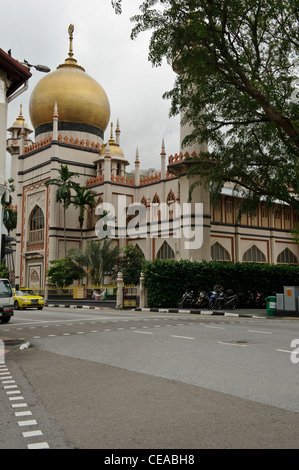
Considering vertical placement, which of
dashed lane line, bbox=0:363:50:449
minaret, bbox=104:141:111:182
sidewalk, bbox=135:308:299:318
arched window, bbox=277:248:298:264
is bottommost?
sidewalk, bbox=135:308:299:318

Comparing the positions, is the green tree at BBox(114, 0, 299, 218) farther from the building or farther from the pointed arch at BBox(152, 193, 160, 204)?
the pointed arch at BBox(152, 193, 160, 204)

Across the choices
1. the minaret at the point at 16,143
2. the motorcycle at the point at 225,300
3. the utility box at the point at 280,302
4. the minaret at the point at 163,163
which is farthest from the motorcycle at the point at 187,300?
the minaret at the point at 16,143

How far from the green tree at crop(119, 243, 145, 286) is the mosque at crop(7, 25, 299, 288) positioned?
8.96 feet

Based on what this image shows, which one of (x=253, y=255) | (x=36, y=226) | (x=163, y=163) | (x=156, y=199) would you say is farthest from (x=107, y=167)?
(x=253, y=255)

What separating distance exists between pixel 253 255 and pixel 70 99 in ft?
71.3

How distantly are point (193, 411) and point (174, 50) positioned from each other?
46.2 feet

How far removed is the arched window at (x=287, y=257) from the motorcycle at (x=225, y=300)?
49.8 feet

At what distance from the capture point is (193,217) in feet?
96.7

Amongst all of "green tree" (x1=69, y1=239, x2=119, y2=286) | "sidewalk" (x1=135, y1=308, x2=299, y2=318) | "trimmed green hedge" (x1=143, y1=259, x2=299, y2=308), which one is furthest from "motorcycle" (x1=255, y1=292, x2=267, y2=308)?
"green tree" (x1=69, y1=239, x2=119, y2=286)

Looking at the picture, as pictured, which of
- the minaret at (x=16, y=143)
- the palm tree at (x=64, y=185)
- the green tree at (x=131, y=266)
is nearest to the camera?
the green tree at (x=131, y=266)

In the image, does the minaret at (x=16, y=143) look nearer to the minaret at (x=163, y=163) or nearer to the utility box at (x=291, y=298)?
the minaret at (x=163, y=163)

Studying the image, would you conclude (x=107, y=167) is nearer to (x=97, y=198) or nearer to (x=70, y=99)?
(x=97, y=198)

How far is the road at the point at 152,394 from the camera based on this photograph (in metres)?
3.93

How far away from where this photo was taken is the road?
3.93m
